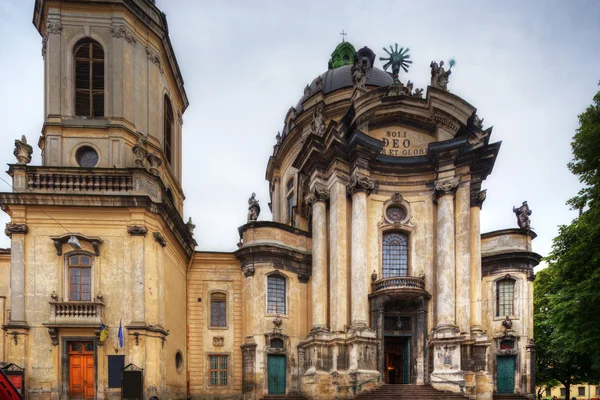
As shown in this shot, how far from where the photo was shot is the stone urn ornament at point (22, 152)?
1809 centimetres

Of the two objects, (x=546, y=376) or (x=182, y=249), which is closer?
(x=182, y=249)

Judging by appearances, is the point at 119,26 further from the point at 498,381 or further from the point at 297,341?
the point at 498,381

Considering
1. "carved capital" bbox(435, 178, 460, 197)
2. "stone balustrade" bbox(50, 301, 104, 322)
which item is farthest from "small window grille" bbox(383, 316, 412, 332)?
"stone balustrade" bbox(50, 301, 104, 322)

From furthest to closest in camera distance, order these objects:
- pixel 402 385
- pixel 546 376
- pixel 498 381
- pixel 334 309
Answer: pixel 546 376 → pixel 498 381 → pixel 334 309 → pixel 402 385

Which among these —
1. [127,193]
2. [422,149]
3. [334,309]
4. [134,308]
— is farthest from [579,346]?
[127,193]

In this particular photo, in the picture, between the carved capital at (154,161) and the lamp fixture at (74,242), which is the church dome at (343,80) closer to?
the carved capital at (154,161)

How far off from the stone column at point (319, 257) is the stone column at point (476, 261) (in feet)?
24.0

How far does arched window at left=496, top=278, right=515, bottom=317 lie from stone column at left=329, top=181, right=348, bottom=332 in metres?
8.65

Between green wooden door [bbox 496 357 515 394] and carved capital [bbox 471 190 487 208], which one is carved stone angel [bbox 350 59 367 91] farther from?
green wooden door [bbox 496 357 515 394]

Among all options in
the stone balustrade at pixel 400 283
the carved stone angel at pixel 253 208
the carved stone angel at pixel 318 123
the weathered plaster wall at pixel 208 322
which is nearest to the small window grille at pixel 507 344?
the stone balustrade at pixel 400 283

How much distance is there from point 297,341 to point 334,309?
115 inches

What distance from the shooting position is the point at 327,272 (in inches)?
982

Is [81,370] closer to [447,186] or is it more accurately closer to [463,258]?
[463,258]

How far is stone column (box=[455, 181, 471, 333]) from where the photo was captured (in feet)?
76.9
